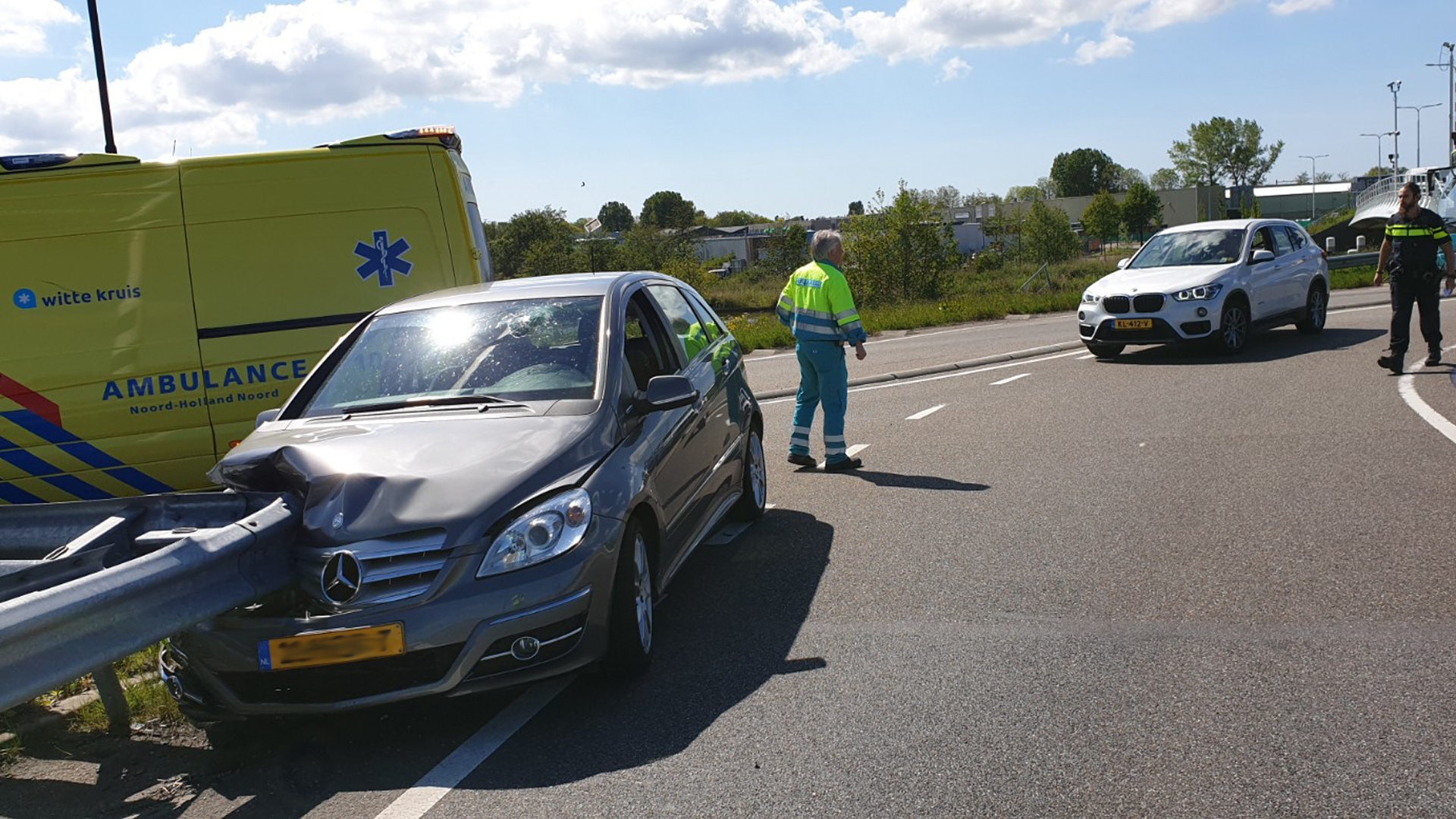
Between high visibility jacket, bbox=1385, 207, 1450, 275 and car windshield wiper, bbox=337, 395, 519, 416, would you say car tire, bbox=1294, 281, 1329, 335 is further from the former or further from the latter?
car windshield wiper, bbox=337, 395, 519, 416

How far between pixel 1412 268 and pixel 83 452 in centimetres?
1126

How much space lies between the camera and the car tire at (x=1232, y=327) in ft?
48.7

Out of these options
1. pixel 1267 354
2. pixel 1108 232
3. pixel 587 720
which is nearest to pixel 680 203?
pixel 1108 232

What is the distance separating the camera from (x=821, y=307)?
9.34 m

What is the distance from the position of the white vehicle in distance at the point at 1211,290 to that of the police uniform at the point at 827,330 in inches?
264

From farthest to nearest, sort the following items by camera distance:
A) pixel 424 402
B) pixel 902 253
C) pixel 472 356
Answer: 1. pixel 902 253
2. pixel 472 356
3. pixel 424 402

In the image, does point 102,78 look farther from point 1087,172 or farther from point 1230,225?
point 1087,172

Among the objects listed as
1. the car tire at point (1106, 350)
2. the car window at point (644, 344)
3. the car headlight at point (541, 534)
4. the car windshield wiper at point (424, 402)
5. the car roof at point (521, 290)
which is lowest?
Result: the car tire at point (1106, 350)

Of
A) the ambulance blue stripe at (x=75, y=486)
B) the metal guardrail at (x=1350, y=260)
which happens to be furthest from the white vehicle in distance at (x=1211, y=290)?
the metal guardrail at (x=1350, y=260)

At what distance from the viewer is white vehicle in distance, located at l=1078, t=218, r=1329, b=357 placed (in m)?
14.9

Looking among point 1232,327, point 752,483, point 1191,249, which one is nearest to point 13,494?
point 752,483

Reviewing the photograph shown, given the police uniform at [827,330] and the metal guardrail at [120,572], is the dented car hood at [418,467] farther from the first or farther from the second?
the police uniform at [827,330]

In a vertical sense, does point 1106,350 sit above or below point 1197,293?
below

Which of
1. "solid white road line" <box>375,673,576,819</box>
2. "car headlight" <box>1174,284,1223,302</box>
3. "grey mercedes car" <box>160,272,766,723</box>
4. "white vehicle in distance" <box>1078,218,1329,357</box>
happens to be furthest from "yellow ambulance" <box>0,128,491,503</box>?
"car headlight" <box>1174,284,1223,302</box>
